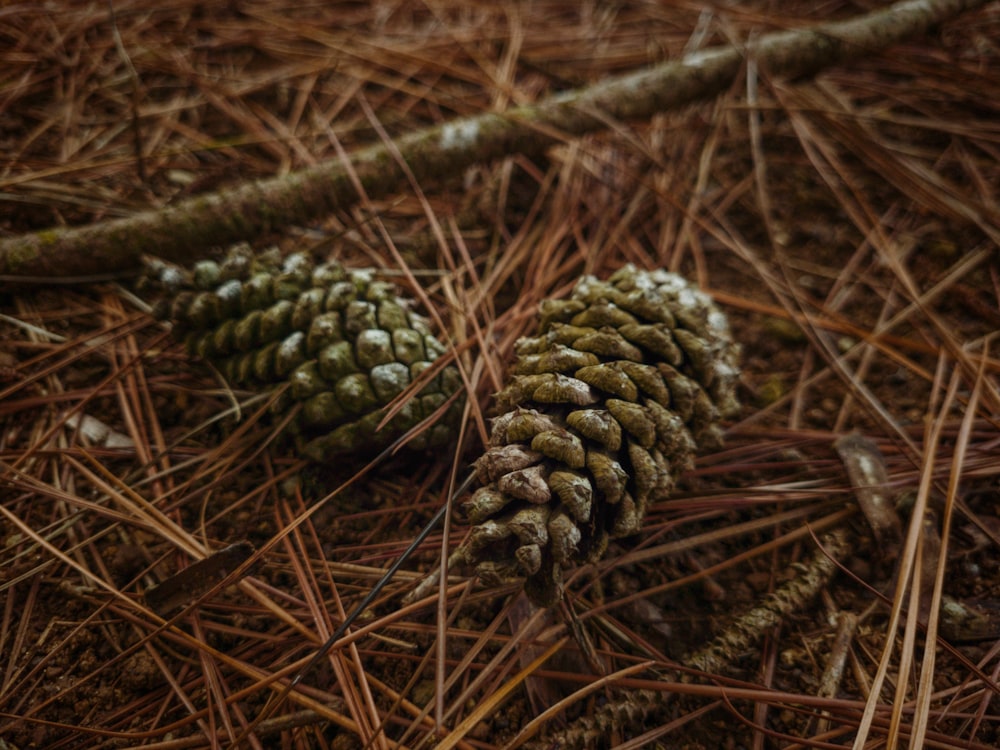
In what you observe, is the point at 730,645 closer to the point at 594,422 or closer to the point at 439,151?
the point at 594,422

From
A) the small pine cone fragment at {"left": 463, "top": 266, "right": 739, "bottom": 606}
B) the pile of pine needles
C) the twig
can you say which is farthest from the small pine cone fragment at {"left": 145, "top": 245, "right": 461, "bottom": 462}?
the twig

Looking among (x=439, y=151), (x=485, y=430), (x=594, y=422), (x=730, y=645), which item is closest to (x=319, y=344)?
(x=485, y=430)

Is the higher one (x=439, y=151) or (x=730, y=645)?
(x=439, y=151)

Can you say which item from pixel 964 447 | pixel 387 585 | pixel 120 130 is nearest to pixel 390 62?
pixel 120 130

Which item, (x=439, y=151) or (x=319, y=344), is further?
(x=439, y=151)

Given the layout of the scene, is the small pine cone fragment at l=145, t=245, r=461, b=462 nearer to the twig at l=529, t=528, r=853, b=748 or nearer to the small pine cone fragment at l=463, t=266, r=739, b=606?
the small pine cone fragment at l=463, t=266, r=739, b=606

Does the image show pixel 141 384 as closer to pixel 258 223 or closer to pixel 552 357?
pixel 258 223

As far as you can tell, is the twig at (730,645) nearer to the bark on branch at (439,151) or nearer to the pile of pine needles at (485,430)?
the pile of pine needles at (485,430)
